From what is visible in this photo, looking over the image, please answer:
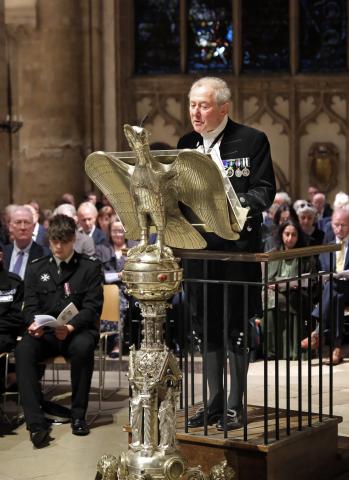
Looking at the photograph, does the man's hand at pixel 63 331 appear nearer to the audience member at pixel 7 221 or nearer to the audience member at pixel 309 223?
the audience member at pixel 309 223

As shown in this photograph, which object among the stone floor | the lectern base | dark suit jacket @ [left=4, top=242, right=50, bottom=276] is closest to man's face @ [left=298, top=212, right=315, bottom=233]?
the stone floor

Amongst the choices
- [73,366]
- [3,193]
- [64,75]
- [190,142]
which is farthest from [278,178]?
[190,142]

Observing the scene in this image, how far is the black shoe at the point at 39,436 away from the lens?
6805 mm

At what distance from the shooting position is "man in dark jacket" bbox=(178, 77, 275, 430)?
5.34 m

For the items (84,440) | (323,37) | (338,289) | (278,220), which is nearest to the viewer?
(84,440)

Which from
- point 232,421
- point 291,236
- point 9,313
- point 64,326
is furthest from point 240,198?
point 291,236

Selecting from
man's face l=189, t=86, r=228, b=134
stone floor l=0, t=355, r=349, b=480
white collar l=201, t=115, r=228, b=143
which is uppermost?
man's face l=189, t=86, r=228, b=134

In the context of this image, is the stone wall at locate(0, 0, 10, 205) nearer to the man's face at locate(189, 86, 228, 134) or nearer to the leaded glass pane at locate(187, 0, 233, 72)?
the leaded glass pane at locate(187, 0, 233, 72)

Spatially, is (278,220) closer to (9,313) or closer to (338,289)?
(338,289)

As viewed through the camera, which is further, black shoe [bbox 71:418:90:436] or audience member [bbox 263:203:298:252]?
audience member [bbox 263:203:298:252]

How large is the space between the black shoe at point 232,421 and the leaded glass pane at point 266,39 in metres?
13.4

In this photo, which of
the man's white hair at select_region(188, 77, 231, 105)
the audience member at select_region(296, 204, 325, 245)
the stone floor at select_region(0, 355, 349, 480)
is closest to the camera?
the man's white hair at select_region(188, 77, 231, 105)

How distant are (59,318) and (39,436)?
846 millimetres

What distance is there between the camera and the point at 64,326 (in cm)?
738
